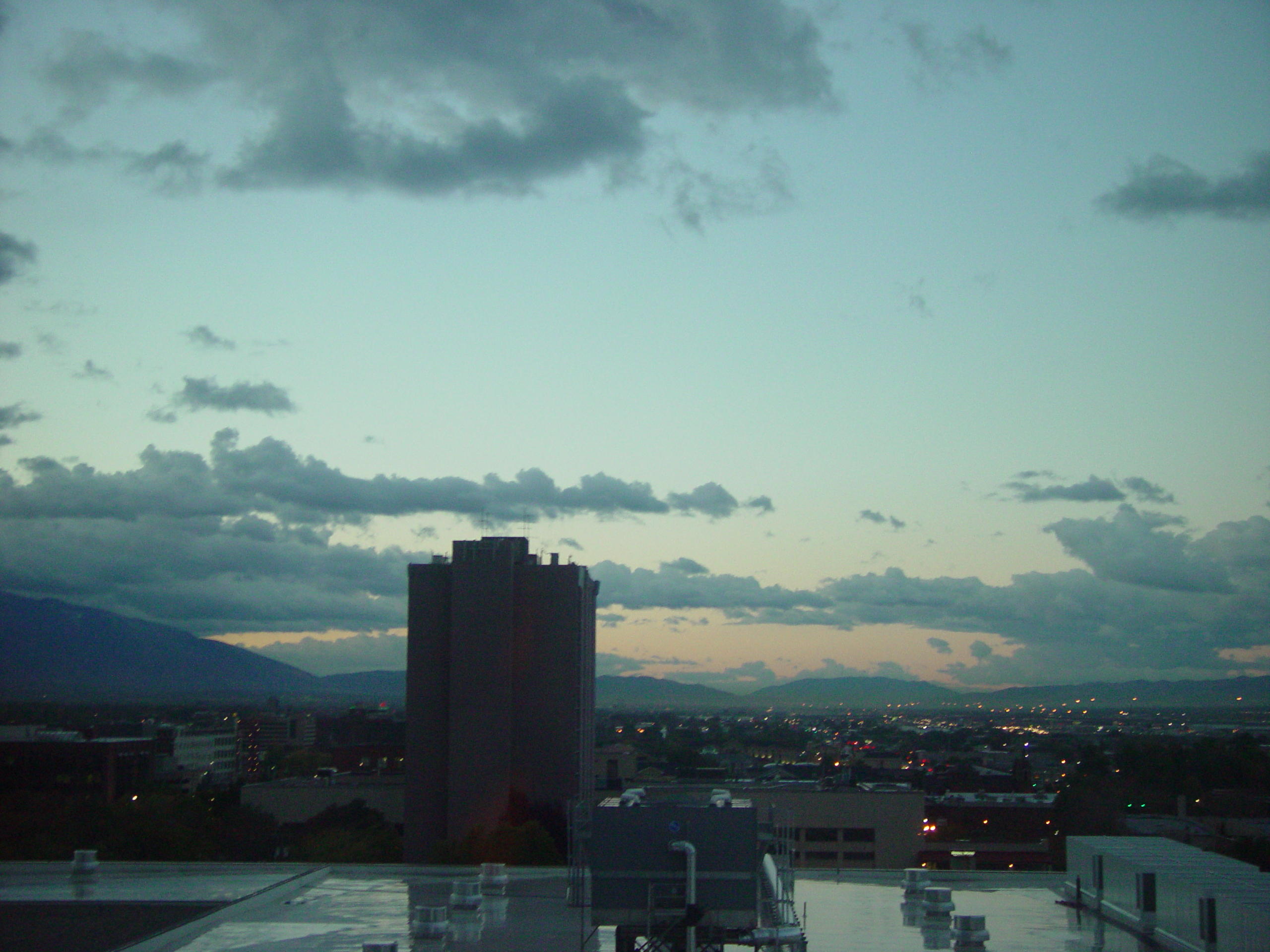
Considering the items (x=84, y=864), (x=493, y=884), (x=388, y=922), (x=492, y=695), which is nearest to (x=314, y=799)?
(x=492, y=695)

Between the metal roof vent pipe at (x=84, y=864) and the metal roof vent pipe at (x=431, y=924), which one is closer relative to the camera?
the metal roof vent pipe at (x=431, y=924)

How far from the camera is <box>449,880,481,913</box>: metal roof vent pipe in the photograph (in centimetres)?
1931

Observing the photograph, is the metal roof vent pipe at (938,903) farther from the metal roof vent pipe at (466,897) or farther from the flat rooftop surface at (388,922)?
the metal roof vent pipe at (466,897)

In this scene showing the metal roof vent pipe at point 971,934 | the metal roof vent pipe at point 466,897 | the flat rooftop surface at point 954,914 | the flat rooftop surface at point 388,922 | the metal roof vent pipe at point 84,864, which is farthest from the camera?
the metal roof vent pipe at point 84,864

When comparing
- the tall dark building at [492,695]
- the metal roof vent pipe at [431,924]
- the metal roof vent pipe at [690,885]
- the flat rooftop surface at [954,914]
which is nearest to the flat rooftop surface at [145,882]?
the metal roof vent pipe at [431,924]

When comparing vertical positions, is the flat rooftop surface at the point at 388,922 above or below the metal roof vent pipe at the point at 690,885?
below

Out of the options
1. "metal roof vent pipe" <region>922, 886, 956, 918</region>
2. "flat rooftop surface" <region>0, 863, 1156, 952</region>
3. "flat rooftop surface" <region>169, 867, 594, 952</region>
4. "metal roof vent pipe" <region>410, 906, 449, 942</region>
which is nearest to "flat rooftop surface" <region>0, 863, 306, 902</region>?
"flat rooftop surface" <region>0, 863, 1156, 952</region>

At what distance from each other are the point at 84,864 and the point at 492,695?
36102 millimetres

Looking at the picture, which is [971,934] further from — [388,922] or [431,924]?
[388,922]

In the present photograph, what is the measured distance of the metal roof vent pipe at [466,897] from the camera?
19312mm

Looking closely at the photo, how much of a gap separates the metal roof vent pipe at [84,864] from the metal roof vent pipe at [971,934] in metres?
17.0

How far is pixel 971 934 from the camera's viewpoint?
17.4 m

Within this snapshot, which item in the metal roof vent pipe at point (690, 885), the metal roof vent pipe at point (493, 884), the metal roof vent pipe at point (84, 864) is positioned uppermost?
the metal roof vent pipe at point (690, 885)

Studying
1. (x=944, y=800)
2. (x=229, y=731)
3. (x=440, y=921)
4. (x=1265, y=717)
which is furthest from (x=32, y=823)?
(x=1265, y=717)
